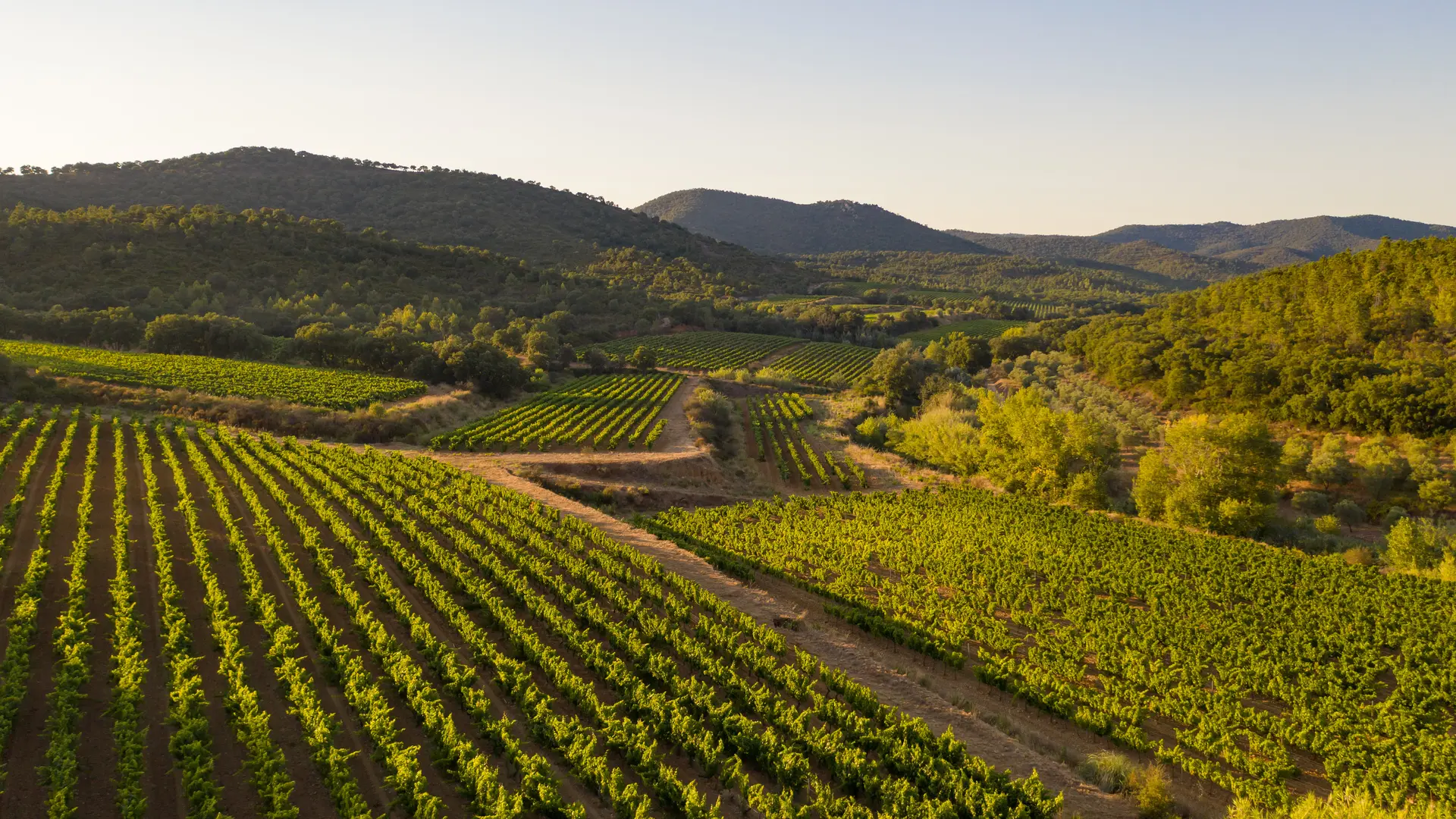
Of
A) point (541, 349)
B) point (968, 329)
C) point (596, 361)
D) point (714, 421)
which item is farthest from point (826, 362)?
point (714, 421)

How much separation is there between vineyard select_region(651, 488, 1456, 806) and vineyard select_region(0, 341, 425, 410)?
35.4 m

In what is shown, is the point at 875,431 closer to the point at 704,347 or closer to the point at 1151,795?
the point at 1151,795

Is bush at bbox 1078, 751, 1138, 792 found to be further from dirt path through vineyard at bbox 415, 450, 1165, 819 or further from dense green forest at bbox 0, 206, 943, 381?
dense green forest at bbox 0, 206, 943, 381

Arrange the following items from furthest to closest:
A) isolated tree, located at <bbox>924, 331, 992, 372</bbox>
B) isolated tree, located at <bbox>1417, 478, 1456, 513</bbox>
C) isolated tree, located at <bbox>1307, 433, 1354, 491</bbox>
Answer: isolated tree, located at <bbox>924, 331, 992, 372</bbox>
isolated tree, located at <bbox>1307, 433, 1354, 491</bbox>
isolated tree, located at <bbox>1417, 478, 1456, 513</bbox>

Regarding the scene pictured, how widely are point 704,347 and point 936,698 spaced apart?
319 ft

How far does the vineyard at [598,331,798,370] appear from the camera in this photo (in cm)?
10250

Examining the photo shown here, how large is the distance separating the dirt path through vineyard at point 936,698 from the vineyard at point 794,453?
22.3 m

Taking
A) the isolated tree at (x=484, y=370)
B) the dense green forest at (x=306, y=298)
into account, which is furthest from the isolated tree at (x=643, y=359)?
the isolated tree at (x=484, y=370)

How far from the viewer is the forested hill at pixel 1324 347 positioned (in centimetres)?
5472

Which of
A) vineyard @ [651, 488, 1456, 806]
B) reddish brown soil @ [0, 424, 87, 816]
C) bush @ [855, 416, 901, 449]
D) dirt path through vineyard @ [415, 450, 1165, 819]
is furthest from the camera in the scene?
bush @ [855, 416, 901, 449]

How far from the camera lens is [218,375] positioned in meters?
58.8

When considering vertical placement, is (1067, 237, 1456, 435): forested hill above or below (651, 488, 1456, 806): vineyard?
above

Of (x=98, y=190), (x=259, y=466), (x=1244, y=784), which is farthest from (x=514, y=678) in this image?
(x=98, y=190)

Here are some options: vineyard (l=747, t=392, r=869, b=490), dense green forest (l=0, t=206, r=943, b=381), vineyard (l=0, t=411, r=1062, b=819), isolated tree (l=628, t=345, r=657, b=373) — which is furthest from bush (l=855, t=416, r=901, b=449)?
vineyard (l=0, t=411, r=1062, b=819)
